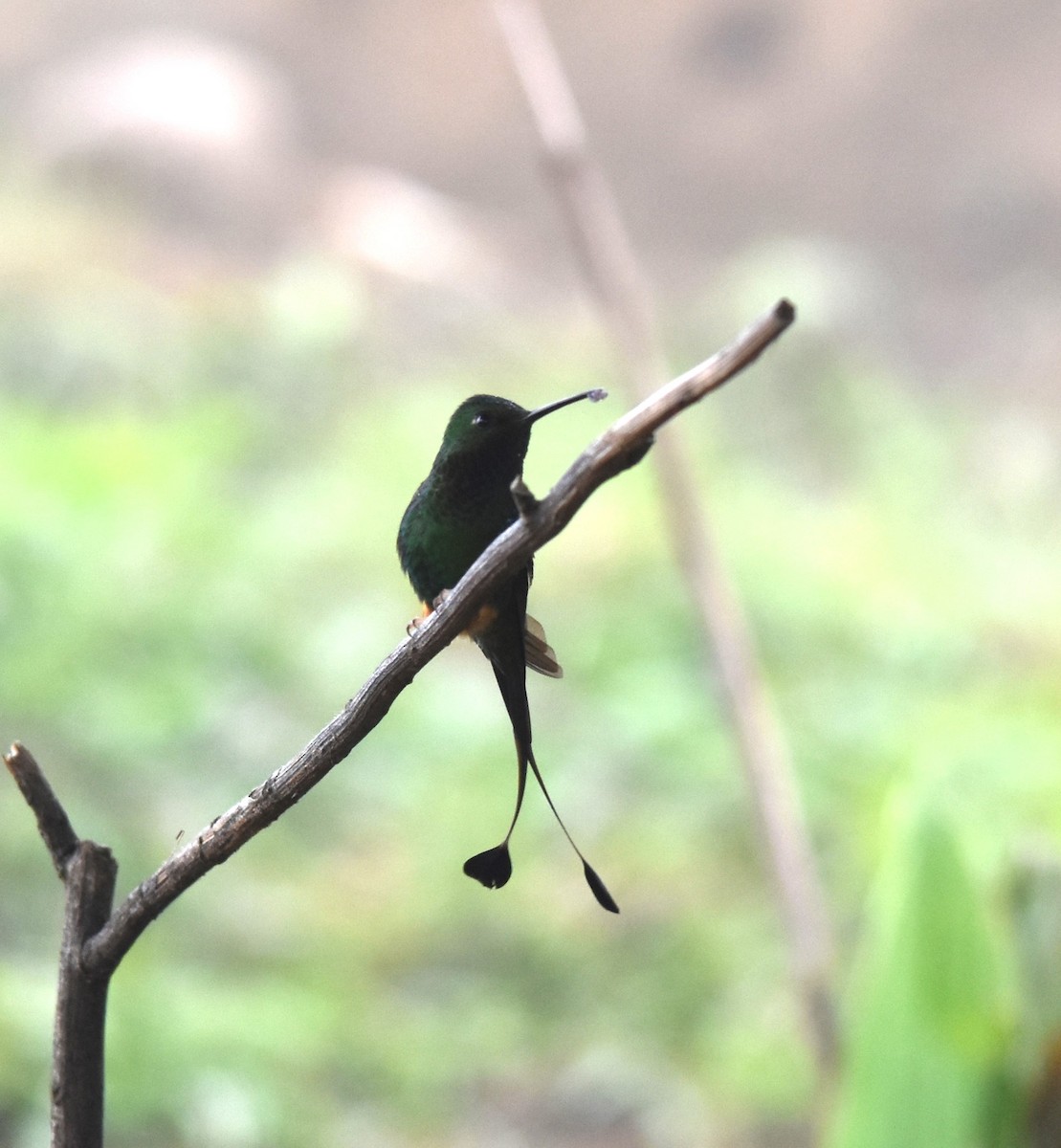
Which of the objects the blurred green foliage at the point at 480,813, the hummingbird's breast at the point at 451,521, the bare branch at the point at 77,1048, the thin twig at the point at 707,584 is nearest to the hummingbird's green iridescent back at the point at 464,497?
the hummingbird's breast at the point at 451,521

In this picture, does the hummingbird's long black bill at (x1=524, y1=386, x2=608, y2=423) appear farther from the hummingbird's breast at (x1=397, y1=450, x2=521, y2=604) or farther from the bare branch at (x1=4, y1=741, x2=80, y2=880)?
the bare branch at (x1=4, y1=741, x2=80, y2=880)

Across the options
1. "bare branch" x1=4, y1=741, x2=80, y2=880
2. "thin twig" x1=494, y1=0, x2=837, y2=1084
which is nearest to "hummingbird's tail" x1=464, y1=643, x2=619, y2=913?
"bare branch" x1=4, y1=741, x2=80, y2=880

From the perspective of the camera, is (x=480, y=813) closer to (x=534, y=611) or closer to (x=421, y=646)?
(x=534, y=611)

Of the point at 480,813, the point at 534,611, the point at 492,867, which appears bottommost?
the point at 492,867

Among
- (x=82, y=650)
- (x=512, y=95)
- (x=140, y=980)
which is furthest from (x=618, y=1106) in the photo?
(x=512, y=95)

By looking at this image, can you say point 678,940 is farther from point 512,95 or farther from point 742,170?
point 512,95

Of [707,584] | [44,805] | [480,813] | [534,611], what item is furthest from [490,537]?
[480,813]
